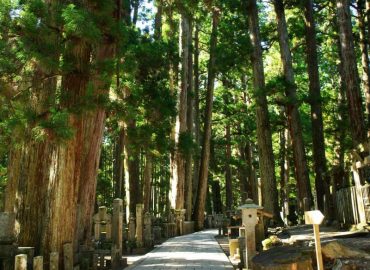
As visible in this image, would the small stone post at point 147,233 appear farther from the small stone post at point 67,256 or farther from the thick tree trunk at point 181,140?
the thick tree trunk at point 181,140

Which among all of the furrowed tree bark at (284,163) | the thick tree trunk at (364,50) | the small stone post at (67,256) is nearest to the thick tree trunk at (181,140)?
the thick tree trunk at (364,50)

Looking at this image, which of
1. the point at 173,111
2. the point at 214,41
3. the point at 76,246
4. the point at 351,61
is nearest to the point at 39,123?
the point at 76,246

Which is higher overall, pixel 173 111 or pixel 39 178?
pixel 173 111

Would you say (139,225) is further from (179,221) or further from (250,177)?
(250,177)

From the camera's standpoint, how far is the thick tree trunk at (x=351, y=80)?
1075 cm

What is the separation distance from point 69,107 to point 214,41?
12943 millimetres

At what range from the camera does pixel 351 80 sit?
11055 millimetres

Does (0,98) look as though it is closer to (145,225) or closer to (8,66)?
(8,66)

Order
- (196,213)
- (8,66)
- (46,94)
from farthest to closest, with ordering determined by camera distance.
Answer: (196,213) < (46,94) < (8,66)

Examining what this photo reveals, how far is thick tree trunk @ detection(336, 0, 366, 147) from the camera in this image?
423 inches

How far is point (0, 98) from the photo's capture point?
6.84 meters

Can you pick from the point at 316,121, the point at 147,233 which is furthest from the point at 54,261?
the point at 316,121

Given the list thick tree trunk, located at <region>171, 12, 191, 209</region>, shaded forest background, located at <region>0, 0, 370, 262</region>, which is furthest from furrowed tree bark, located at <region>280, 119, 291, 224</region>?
thick tree trunk, located at <region>171, 12, 191, 209</region>

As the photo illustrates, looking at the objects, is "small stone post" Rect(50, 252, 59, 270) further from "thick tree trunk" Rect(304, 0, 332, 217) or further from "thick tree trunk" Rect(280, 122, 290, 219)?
"thick tree trunk" Rect(280, 122, 290, 219)
